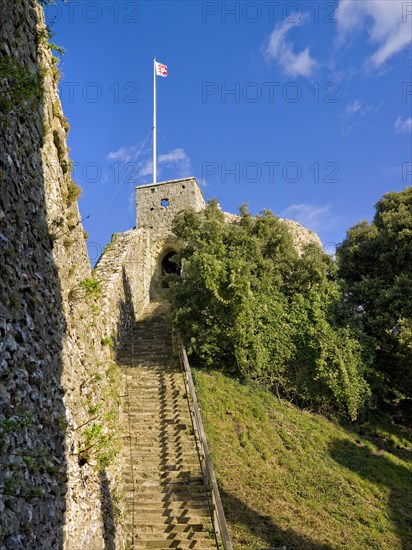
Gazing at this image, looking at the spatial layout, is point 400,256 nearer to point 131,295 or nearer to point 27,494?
point 131,295

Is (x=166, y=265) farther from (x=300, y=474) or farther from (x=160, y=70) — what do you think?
(x=300, y=474)

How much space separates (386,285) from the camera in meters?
15.3

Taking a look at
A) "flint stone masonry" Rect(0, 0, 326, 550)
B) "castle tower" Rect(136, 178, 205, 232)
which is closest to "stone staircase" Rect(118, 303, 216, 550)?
"flint stone masonry" Rect(0, 0, 326, 550)

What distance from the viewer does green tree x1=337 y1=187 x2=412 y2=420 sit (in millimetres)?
14141

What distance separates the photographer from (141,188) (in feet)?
70.6

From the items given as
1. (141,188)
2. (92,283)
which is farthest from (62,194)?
(141,188)

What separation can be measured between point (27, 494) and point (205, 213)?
14.0 metres

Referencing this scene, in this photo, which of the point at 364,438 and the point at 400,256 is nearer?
the point at 364,438

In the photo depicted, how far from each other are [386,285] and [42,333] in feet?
43.3

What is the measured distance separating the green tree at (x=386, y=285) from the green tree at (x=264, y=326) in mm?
1145

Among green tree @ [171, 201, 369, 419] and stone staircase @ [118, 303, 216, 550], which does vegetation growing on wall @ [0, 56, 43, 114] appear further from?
green tree @ [171, 201, 369, 419]

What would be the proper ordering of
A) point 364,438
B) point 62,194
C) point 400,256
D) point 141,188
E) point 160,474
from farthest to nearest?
point 141,188
point 400,256
point 364,438
point 160,474
point 62,194

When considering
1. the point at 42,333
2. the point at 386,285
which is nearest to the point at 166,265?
the point at 386,285

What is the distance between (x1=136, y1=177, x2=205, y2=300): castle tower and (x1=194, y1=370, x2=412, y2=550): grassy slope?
8439 mm
